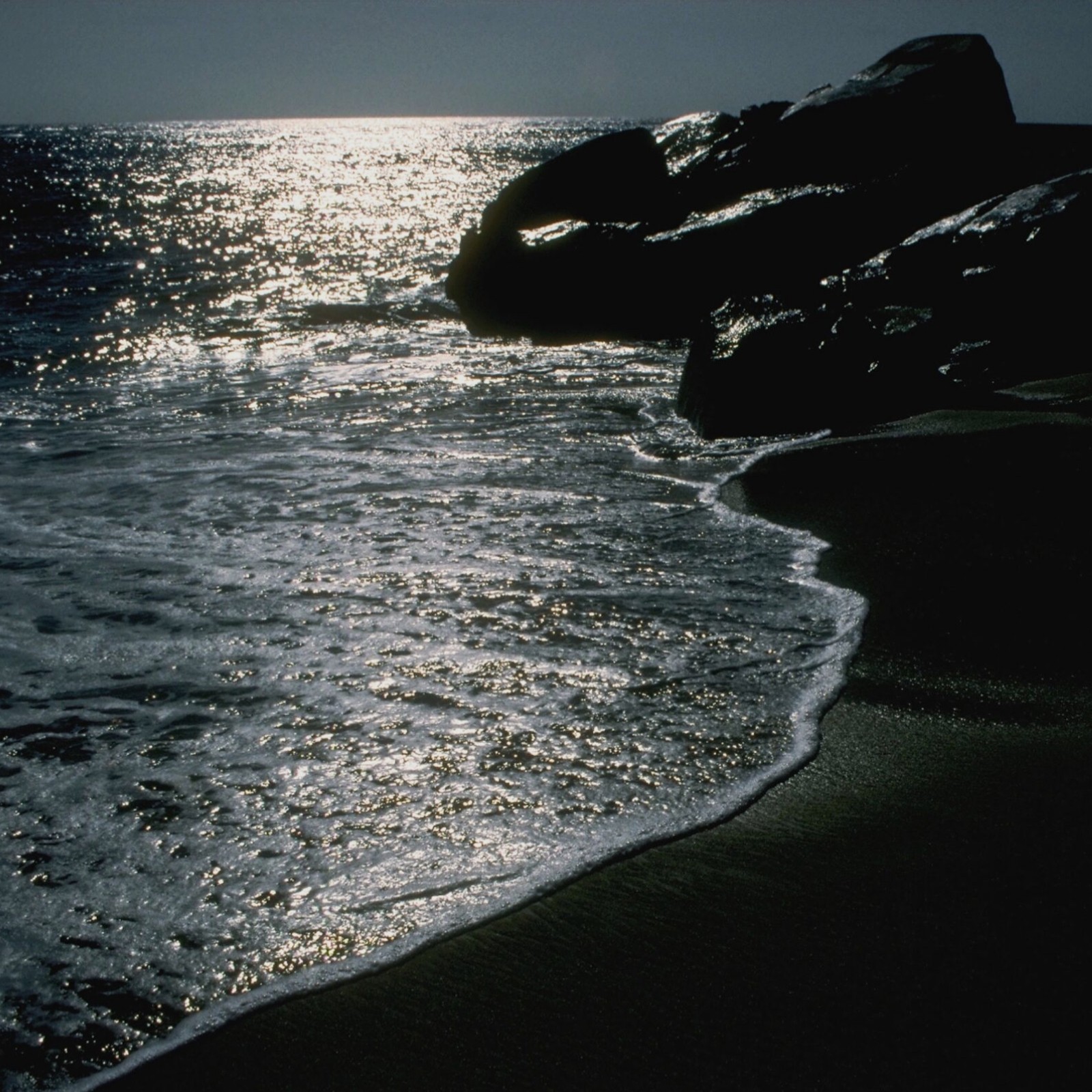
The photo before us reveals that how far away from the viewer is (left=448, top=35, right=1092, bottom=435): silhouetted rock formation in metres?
6.17

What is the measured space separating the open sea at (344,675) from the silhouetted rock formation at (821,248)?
71 cm

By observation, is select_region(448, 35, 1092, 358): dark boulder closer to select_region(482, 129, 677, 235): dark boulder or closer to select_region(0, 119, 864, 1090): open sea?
select_region(482, 129, 677, 235): dark boulder

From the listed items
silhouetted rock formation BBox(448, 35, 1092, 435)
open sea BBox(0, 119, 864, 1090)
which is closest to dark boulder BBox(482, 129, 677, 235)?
silhouetted rock formation BBox(448, 35, 1092, 435)

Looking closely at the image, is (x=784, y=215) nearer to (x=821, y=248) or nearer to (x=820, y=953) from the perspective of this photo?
(x=821, y=248)

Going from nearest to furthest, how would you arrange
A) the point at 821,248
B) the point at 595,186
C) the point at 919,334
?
the point at 919,334 < the point at 821,248 < the point at 595,186

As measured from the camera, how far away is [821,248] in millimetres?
9680

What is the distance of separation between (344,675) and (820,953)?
5.31ft

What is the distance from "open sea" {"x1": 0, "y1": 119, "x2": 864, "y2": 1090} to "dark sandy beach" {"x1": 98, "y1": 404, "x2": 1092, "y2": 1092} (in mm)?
100

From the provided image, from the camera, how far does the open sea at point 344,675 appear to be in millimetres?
2084

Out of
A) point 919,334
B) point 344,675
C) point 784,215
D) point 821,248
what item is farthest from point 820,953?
point 784,215

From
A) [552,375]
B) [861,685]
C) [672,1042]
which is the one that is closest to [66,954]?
[672,1042]

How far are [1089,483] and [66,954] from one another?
156 inches

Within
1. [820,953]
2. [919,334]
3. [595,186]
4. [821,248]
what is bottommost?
[820,953]

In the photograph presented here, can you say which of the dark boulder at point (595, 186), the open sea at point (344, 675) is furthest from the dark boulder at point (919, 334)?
the dark boulder at point (595, 186)
